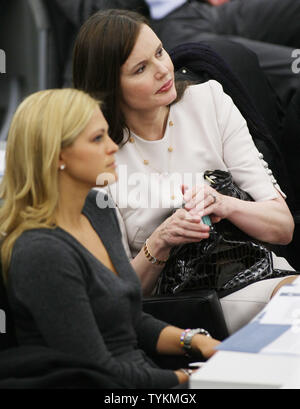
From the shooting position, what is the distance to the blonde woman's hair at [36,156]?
5.51 ft

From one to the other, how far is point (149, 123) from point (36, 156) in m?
0.77

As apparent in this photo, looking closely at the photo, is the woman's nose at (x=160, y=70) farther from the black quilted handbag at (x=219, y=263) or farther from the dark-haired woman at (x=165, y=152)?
the black quilted handbag at (x=219, y=263)

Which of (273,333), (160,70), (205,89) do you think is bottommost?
(273,333)

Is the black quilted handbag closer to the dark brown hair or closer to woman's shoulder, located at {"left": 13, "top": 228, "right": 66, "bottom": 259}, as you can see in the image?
the dark brown hair

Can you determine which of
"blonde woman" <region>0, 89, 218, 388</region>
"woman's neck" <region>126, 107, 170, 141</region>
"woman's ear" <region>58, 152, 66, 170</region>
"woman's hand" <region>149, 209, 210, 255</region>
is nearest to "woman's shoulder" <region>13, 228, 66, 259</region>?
"blonde woman" <region>0, 89, 218, 388</region>

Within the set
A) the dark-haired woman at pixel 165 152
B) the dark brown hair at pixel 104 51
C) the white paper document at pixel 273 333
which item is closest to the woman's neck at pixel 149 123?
the dark-haired woman at pixel 165 152

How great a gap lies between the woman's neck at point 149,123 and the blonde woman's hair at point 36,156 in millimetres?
648

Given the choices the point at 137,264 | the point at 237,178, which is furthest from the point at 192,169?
the point at 137,264

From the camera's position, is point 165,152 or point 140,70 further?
point 165,152

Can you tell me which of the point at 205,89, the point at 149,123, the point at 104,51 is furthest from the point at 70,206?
the point at 205,89

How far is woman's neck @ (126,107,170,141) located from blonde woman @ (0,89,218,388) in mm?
610

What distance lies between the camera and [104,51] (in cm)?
222

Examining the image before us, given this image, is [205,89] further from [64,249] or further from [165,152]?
[64,249]
